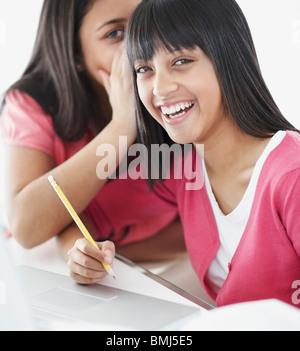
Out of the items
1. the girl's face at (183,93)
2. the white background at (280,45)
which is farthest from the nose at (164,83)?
the white background at (280,45)

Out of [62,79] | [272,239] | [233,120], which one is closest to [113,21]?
[62,79]

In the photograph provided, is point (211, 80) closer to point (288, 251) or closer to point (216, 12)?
point (216, 12)

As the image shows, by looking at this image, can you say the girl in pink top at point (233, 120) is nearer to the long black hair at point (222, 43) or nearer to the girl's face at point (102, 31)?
the long black hair at point (222, 43)

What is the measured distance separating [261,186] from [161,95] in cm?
17

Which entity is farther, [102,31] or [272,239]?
[102,31]

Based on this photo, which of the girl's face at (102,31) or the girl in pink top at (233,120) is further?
the girl's face at (102,31)

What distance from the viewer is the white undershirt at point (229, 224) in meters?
0.63

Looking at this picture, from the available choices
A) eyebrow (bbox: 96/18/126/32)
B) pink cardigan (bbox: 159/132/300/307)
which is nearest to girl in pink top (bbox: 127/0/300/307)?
pink cardigan (bbox: 159/132/300/307)

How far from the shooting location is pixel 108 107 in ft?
2.89

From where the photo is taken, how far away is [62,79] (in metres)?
0.88

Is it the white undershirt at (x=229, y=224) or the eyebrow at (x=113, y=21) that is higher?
the eyebrow at (x=113, y=21)

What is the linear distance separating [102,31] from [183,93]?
229mm

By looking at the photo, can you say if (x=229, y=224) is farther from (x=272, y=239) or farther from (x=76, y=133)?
(x=76, y=133)
